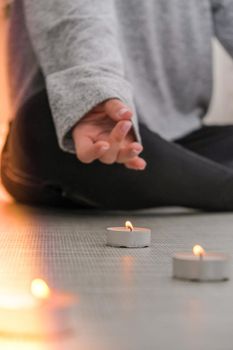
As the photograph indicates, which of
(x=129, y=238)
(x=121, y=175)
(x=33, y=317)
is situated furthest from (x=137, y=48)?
(x=33, y=317)

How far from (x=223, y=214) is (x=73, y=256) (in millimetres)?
595

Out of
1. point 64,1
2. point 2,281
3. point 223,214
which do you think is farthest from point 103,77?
point 2,281

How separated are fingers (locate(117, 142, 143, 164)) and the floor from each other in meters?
0.10

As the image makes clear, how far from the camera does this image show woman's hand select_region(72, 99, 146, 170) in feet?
3.37

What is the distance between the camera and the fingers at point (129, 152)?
3.41 feet

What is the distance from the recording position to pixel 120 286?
0.63m

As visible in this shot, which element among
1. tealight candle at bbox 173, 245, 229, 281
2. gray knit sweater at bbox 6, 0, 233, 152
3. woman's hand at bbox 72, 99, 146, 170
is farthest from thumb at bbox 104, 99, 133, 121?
tealight candle at bbox 173, 245, 229, 281

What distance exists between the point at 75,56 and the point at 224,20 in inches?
20.6

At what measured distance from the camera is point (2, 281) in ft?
2.11

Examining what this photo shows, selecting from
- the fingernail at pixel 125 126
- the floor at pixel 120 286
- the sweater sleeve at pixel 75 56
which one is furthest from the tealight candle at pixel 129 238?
the sweater sleeve at pixel 75 56

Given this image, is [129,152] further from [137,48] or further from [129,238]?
[137,48]

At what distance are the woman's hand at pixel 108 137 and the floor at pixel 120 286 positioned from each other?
10 centimetres

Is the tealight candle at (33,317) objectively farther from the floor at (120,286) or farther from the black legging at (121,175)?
the black legging at (121,175)

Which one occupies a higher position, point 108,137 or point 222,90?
point 108,137
